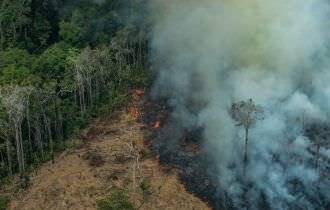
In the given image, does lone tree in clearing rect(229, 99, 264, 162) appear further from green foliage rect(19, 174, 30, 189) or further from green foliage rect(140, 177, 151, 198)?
green foliage rect(19, 174, 30, 189)

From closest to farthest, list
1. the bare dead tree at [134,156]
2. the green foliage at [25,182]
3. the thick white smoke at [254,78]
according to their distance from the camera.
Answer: the thick white smoke at [254,78] → the green foliage at [25,182] → the bare dead tree at [134,156]

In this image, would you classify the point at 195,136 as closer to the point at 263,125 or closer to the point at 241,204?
the point at 263,125

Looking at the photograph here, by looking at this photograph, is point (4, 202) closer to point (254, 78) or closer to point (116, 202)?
point (116, 202)

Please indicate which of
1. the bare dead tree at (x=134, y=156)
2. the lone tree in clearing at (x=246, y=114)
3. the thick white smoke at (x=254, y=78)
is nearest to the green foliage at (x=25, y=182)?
the bare dead tree at (x=134, y=156)

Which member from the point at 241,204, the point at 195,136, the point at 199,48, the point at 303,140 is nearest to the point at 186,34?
the point at 199,48

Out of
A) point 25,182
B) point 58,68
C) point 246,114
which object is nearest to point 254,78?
point 246,114

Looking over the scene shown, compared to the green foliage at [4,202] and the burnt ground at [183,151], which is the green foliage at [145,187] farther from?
the green foliage at [4,202]

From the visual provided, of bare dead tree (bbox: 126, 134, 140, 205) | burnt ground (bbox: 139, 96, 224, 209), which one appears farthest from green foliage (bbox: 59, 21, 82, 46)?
bare dead tree (bbox: 126, 134, 140, 205)
